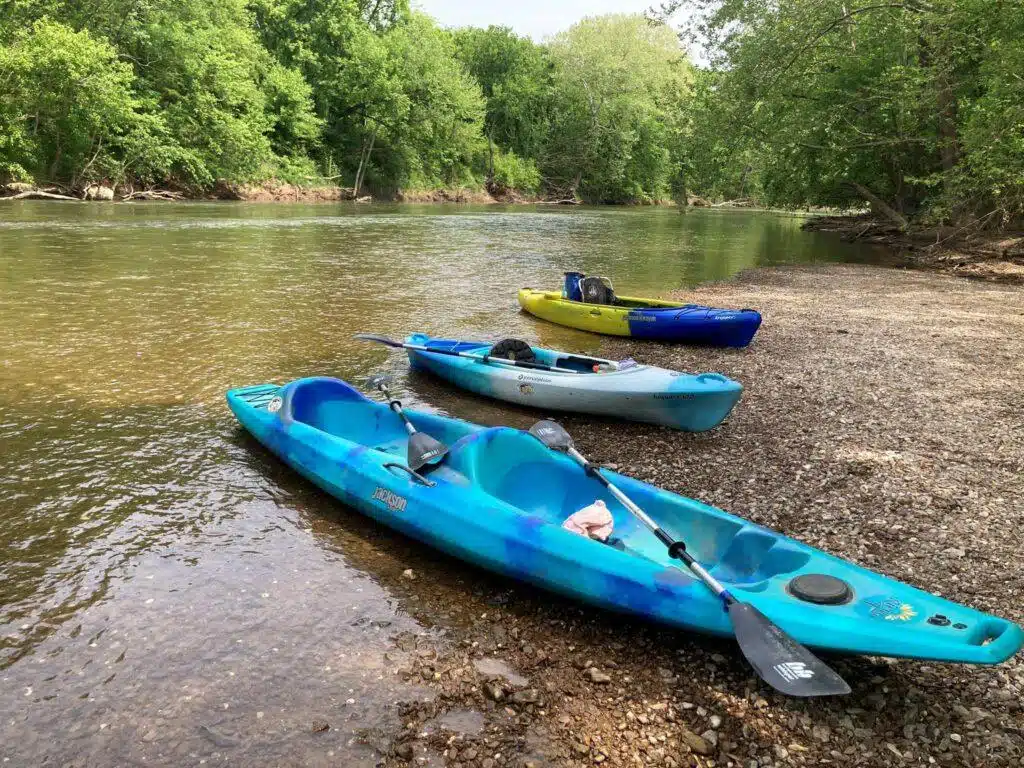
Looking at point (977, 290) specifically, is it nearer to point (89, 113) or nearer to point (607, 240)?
point (607, 240)

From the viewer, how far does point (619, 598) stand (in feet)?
11.1

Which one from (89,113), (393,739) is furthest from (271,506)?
(89,113)

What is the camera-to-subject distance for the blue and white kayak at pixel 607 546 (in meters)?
2.89

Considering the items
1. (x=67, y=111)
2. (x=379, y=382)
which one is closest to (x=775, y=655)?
(x=379, y=382)

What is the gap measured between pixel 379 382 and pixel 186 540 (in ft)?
8.71

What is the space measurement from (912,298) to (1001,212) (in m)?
7.03

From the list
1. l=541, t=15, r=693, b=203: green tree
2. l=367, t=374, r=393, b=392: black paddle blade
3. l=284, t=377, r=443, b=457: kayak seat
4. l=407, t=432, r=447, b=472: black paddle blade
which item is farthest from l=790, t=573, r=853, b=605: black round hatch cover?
l=541, t=15, r=693, b=203: green tree

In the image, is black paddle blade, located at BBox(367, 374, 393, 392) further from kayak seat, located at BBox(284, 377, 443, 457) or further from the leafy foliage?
the leafy foliage

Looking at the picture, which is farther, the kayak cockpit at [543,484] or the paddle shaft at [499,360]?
the paddle shaft at [499,360]

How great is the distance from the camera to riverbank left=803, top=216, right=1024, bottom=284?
1661 centimetres

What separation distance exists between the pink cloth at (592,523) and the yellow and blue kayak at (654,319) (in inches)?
217

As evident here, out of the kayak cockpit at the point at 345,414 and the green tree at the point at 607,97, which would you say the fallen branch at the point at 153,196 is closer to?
the kayak cockpit at the point at 345,414

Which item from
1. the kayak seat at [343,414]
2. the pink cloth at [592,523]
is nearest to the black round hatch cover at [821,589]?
the pink cloth at [592,523]

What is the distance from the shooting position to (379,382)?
6516 mm
